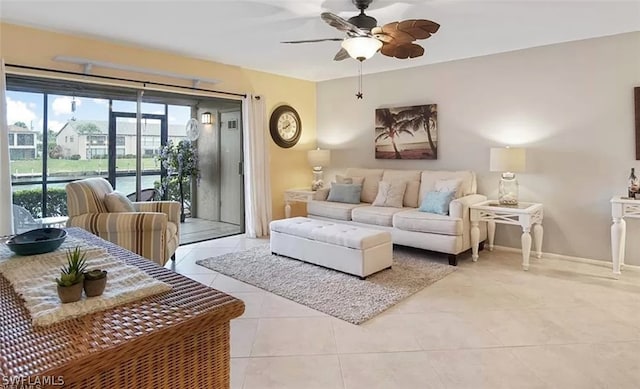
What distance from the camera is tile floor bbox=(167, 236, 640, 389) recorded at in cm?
208

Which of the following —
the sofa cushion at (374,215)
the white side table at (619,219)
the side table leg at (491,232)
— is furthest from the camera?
the side table leg at (491,232)

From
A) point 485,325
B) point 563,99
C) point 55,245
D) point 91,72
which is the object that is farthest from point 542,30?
point 91,72

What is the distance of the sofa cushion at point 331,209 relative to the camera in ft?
16.2

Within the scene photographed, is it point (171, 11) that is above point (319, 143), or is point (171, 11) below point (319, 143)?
above

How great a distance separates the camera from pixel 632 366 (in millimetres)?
2162

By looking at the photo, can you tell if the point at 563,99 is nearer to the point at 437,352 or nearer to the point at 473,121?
the point at 473,121

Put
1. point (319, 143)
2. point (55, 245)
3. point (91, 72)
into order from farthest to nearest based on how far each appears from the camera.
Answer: point (319, 143)
point (91, 72)
point (55, 245)

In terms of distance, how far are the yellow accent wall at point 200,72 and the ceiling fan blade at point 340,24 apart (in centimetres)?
271

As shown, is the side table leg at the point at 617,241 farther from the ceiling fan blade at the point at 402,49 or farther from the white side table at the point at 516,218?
the ceiling fan blade at the point at 402,49

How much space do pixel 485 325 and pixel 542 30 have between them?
2895 millimetres

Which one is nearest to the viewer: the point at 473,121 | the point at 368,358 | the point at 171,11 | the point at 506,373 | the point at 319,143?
the point at 506,373

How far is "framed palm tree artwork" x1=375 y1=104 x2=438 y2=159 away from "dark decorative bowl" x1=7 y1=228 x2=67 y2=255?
175 inches

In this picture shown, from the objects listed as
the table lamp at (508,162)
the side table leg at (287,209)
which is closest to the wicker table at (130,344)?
the table lamp at (508,162)

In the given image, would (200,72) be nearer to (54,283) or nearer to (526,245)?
(54,283)
